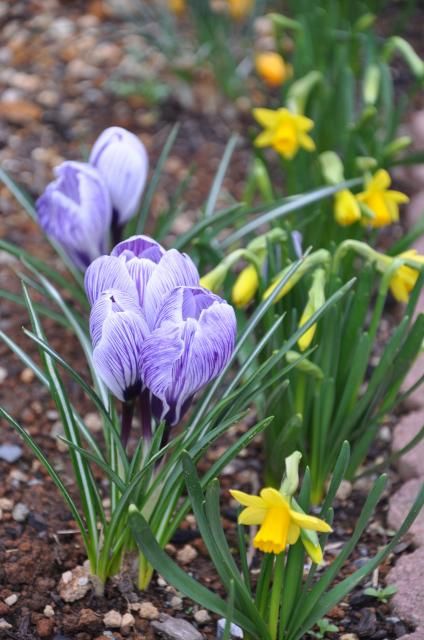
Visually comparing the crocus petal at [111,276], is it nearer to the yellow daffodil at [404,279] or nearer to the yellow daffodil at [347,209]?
the yellow daffodil at [404,279]

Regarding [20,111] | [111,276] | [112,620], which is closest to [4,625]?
[112,620]

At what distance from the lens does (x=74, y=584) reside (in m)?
1.79

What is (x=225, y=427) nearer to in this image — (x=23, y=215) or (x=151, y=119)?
(x=23, y=215)

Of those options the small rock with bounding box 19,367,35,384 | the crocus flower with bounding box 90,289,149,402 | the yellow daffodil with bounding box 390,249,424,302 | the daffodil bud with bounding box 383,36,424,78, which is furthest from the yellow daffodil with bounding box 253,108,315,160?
the crocus flower with bounding box 90,289,149,402

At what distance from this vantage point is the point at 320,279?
1.87 m

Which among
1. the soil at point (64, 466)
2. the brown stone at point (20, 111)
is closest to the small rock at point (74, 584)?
the soil at point (64, 466)

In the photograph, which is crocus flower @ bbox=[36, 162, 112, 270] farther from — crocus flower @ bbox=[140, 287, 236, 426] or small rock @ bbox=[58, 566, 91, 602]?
small rock @ bbox=[58, 566, 91, 602]

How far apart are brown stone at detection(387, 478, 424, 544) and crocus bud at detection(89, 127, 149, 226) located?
0.83 m

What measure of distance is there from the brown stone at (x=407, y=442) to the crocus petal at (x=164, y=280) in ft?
2.74

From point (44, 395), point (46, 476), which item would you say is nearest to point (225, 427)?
point (46, 476)

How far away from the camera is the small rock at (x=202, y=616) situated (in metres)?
1.79

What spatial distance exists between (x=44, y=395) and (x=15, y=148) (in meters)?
A: 1.11

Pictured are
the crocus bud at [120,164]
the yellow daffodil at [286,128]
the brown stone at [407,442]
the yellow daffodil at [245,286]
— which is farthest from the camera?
the yellow daffodil at [286,128]

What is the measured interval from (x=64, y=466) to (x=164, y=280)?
76cm
